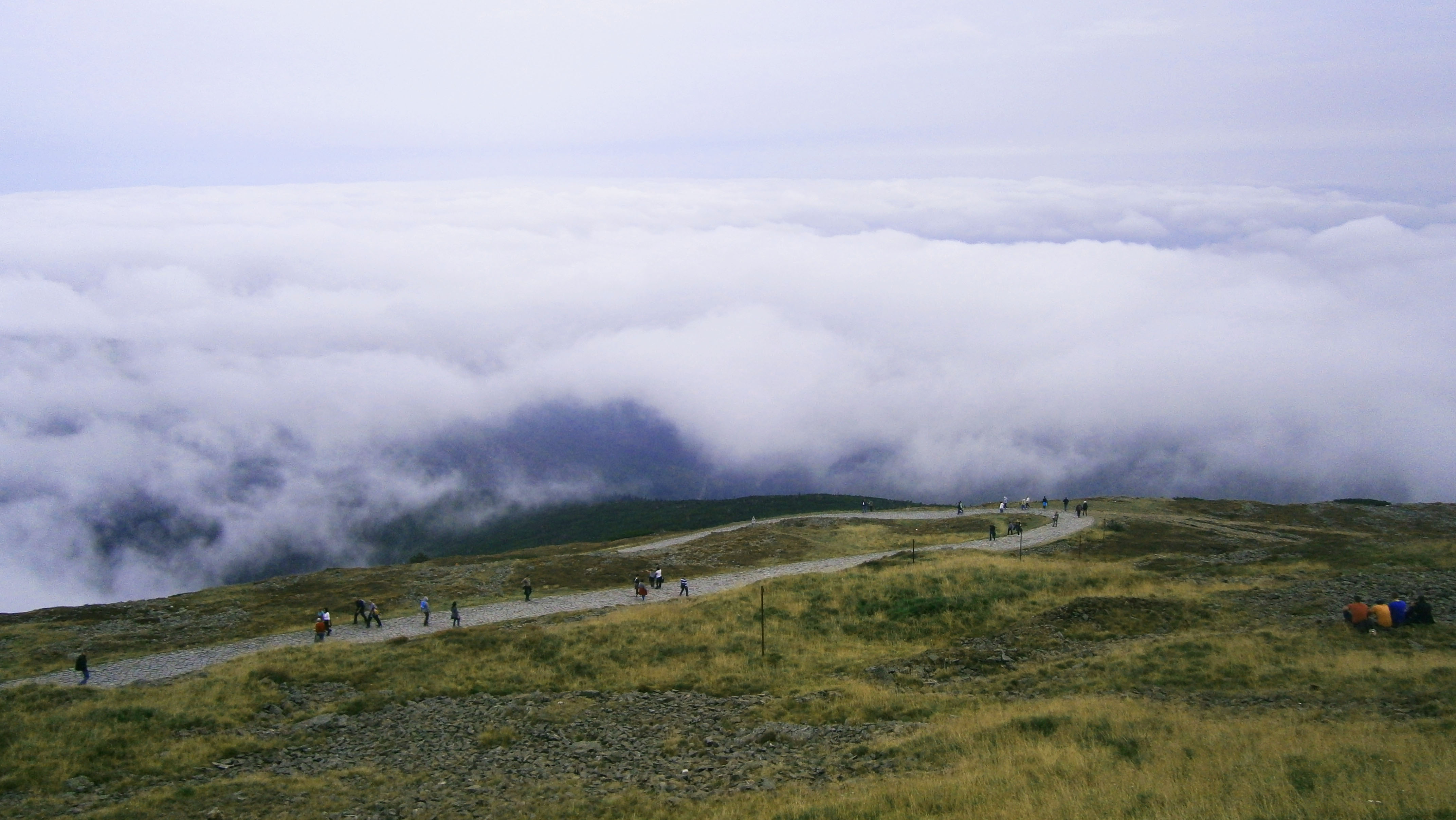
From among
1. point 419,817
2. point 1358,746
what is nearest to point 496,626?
point 419,817

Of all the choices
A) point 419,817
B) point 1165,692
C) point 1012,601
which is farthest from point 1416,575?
point 419,817

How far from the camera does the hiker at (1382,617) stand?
26219mm

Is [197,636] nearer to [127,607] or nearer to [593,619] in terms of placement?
[127,607]

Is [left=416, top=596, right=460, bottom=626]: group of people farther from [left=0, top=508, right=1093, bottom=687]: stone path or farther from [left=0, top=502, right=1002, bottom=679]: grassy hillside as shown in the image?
[left=0, top=502, right=1002, bottom=679]: grassy hillside

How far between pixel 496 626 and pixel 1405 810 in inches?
1393

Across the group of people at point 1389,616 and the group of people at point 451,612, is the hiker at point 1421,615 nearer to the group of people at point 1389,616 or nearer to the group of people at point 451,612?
the group of people at point 1389,616

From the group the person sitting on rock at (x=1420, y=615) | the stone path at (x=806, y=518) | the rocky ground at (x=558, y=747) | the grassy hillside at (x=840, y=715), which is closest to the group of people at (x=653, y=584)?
the grassy hillside at (x=840, y=715)

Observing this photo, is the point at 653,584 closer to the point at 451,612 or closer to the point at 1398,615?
the point at 451,612

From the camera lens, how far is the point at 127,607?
2040 inches

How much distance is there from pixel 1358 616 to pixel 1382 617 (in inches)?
24.6

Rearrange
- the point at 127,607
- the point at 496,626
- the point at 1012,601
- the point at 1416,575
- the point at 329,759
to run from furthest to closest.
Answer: the point at 127,607 → the point at 496,626 → the point at 1012,601 → the point at 1416,575 → the point at 329,759

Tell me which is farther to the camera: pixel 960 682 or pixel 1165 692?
pixel 960 682

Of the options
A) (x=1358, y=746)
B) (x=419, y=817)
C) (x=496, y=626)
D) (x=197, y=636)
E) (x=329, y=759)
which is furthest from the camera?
(x=197, y=636)

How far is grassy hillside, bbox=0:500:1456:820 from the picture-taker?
15547 millimetres
